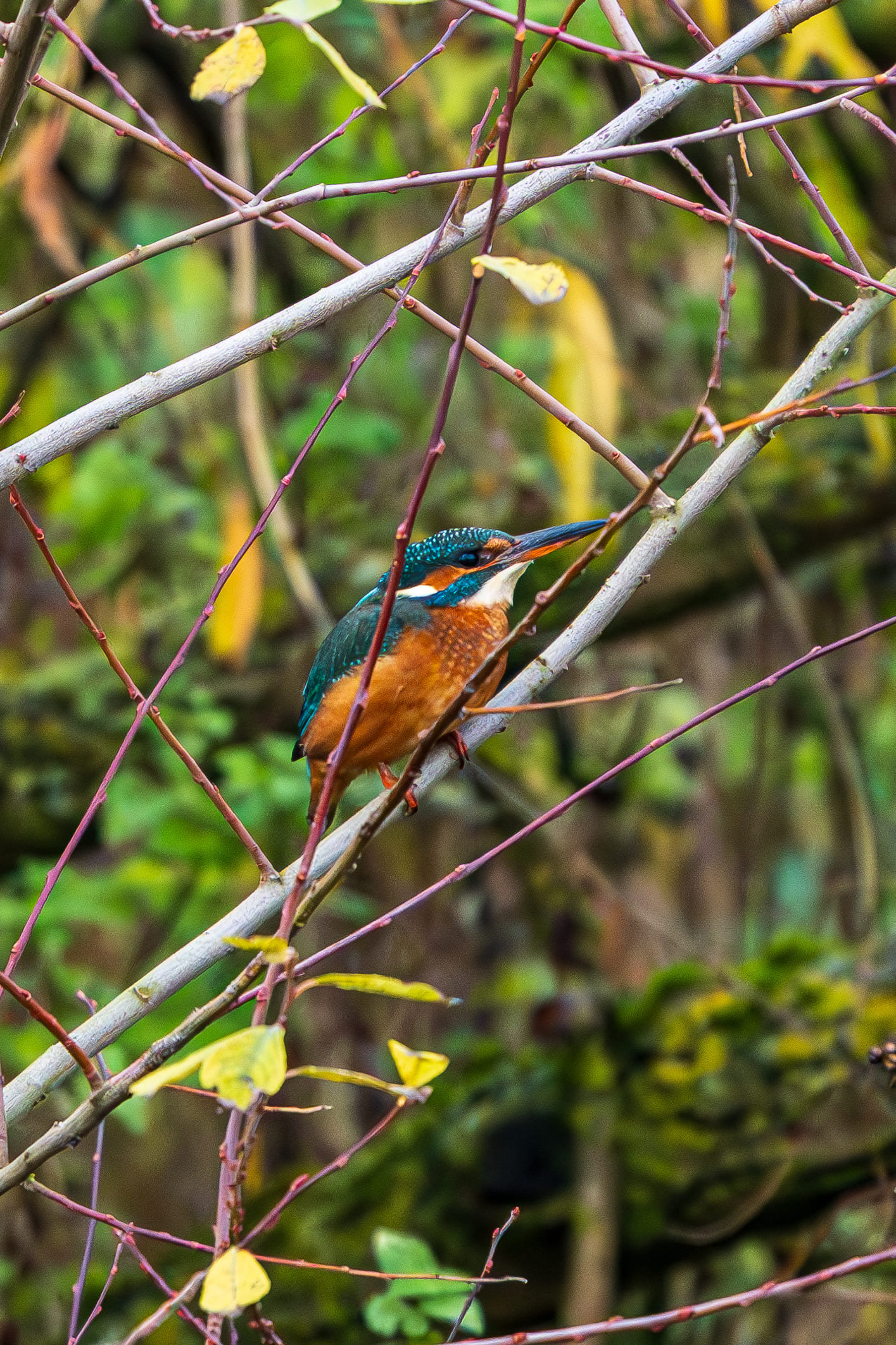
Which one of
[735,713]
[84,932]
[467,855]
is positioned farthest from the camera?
[84,932]

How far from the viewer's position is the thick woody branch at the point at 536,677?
1.24 m

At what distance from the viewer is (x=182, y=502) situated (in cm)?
359

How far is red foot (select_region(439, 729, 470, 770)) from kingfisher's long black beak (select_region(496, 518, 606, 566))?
322 mm

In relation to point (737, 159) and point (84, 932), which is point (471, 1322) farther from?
point (84, 932)

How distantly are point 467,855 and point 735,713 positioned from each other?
1.51 metres

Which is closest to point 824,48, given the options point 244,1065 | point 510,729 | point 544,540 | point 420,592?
point 544,540

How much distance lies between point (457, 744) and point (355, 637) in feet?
1.45

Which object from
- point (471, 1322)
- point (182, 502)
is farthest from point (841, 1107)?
point (182, 502)

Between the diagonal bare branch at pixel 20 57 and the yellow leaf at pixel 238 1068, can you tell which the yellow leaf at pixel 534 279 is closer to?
the diagonal bare branch at pixel 20 57

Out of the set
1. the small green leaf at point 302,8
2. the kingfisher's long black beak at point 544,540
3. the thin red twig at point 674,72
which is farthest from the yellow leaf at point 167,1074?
the kingfisher's long black beak at point 544,540

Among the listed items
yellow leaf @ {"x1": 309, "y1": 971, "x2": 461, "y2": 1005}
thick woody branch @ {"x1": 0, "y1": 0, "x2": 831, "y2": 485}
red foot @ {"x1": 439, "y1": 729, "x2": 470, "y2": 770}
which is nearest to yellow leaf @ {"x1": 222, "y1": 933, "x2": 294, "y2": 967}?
yellow leaf @ {"x1": 309, "y1": 971, "x2": 461, "y2": 1005}

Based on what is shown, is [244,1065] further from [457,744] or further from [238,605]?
[238,605]

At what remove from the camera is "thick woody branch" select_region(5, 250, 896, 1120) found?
124 centimetres

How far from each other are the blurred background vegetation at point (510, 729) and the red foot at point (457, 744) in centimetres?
50
